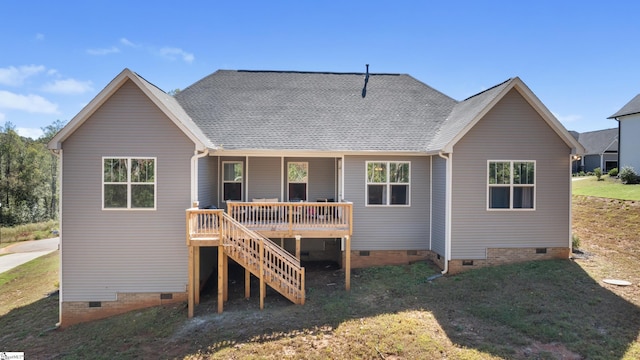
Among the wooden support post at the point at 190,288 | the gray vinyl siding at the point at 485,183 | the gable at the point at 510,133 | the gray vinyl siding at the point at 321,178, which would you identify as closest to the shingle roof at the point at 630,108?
the gray vinyl siding at the point at 485,183

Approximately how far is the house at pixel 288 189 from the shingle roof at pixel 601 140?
35279 millimetres

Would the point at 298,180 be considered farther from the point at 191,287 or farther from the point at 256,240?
the point at 191,287

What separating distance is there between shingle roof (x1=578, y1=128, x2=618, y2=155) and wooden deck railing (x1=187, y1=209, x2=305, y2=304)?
42.3m

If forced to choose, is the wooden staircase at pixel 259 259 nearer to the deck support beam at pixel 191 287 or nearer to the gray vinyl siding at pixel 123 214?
the deck support beam at pixel 191 287

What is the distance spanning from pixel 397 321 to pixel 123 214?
344 inches

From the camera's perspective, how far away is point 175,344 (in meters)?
8.31

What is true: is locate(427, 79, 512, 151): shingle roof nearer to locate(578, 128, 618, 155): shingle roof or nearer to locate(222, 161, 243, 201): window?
locate(222, 161, 243, 201): window

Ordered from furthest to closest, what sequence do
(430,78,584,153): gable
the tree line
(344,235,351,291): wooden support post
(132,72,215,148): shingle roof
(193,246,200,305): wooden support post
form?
the tree line → (430,78,584,153): gable → (344,235,351,291): wooden support post → (193,246,200,305): wooden support post → (132,72,215,148): shingle roof

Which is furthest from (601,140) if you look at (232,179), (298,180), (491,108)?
(232,179)

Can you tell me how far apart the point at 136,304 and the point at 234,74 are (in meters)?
11.6

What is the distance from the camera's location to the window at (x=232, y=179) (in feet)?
43.5

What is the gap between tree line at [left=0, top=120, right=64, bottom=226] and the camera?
37.5m

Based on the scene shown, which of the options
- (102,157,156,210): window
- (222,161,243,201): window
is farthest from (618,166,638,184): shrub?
(102,157,156,210): window

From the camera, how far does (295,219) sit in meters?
11.1
